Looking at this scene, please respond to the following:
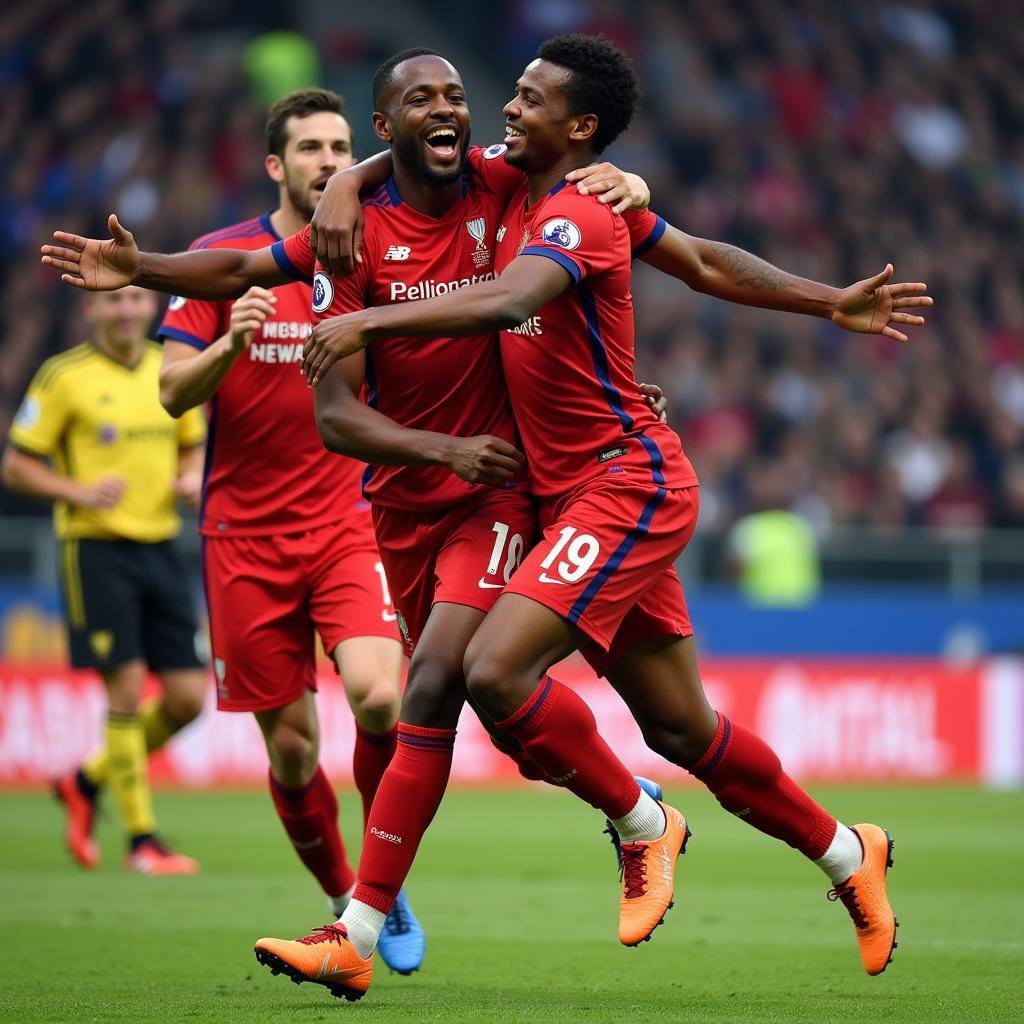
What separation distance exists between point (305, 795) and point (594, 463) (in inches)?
70.7

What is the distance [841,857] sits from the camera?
550 cm

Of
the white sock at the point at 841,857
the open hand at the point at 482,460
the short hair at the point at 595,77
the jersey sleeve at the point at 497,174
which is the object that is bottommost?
the white sock at the point at 841,857

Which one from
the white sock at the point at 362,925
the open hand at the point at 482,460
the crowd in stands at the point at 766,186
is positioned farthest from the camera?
the crowd in stands at the point at 766,186

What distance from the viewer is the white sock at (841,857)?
5500 millimetres

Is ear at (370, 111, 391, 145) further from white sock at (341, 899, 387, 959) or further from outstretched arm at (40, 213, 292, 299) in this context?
white sock at (341, 899, 387, 959)

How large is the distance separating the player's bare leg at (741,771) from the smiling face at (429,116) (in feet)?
5.13

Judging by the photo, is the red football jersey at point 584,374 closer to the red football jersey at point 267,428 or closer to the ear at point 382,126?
the ear at point 382,126

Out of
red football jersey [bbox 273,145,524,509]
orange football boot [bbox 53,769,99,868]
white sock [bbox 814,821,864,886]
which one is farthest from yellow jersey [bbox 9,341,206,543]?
white sock [bbox 814,821,864,886]

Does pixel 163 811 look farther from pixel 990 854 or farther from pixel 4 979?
pixel 4 979

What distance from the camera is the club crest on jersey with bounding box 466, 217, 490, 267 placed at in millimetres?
5492

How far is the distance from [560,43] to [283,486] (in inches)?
80.7

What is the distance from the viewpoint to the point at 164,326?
6.56 metres

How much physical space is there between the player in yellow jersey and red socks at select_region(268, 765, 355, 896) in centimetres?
273

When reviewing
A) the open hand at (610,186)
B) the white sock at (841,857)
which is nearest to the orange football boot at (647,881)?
the white sock at (841,857)
